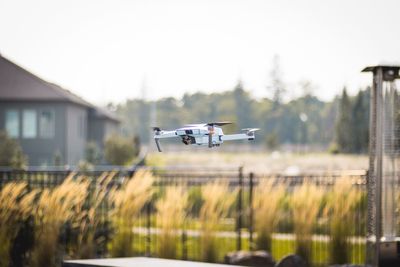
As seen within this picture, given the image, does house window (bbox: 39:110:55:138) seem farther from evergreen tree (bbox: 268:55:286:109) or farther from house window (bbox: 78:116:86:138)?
evergreen tree (bbox: 268:55:286:109)

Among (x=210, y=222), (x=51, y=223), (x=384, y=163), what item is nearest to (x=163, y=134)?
(x=384, y=163)

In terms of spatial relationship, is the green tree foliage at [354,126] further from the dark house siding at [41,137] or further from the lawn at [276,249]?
the lawn at [276,249]

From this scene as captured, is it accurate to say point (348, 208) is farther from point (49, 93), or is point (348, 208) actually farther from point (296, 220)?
point (49, 93)

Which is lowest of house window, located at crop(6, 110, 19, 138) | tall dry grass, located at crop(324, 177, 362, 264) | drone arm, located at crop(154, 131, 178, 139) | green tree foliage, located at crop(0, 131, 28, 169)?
tall dry grass, located at crop(324, 177, 362, 264)

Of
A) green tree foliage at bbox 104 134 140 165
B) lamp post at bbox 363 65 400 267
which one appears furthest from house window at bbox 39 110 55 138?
lamp post at bbox 363 65 400 267

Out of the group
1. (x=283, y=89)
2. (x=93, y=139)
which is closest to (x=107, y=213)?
(x=93, y=139)

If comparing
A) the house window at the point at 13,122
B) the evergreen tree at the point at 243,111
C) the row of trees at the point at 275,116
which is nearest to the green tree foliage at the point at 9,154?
the house window at the point at 13,122
